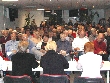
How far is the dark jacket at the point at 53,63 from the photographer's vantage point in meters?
5.18

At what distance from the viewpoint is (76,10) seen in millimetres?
27625

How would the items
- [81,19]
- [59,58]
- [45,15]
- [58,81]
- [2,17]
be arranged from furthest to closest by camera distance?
[45,15], [81,19], [2,17], [59,58], [58,81]

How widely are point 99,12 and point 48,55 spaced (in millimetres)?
23154

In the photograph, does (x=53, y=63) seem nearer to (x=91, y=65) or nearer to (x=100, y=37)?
(x=91, y=65)

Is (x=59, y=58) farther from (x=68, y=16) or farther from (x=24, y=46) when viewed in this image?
(x=68, y=16)

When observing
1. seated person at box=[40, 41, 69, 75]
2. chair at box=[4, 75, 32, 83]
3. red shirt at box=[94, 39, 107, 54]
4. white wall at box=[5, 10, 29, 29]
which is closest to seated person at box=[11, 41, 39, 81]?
seated person at box=[40, 41, 69, 75]

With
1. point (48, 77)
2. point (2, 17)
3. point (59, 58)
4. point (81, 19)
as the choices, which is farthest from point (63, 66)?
point (81, 19)

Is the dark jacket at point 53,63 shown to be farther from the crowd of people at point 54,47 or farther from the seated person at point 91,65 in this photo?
the seated person at point 91,65

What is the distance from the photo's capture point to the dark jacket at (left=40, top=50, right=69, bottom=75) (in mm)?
5176

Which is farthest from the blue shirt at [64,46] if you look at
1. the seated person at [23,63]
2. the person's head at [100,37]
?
the seated person at [23,63]

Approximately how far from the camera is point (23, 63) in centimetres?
527

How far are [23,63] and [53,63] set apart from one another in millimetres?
586

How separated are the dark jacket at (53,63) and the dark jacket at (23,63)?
0.78ft

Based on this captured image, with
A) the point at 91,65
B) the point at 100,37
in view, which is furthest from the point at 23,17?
the point at 91,65
